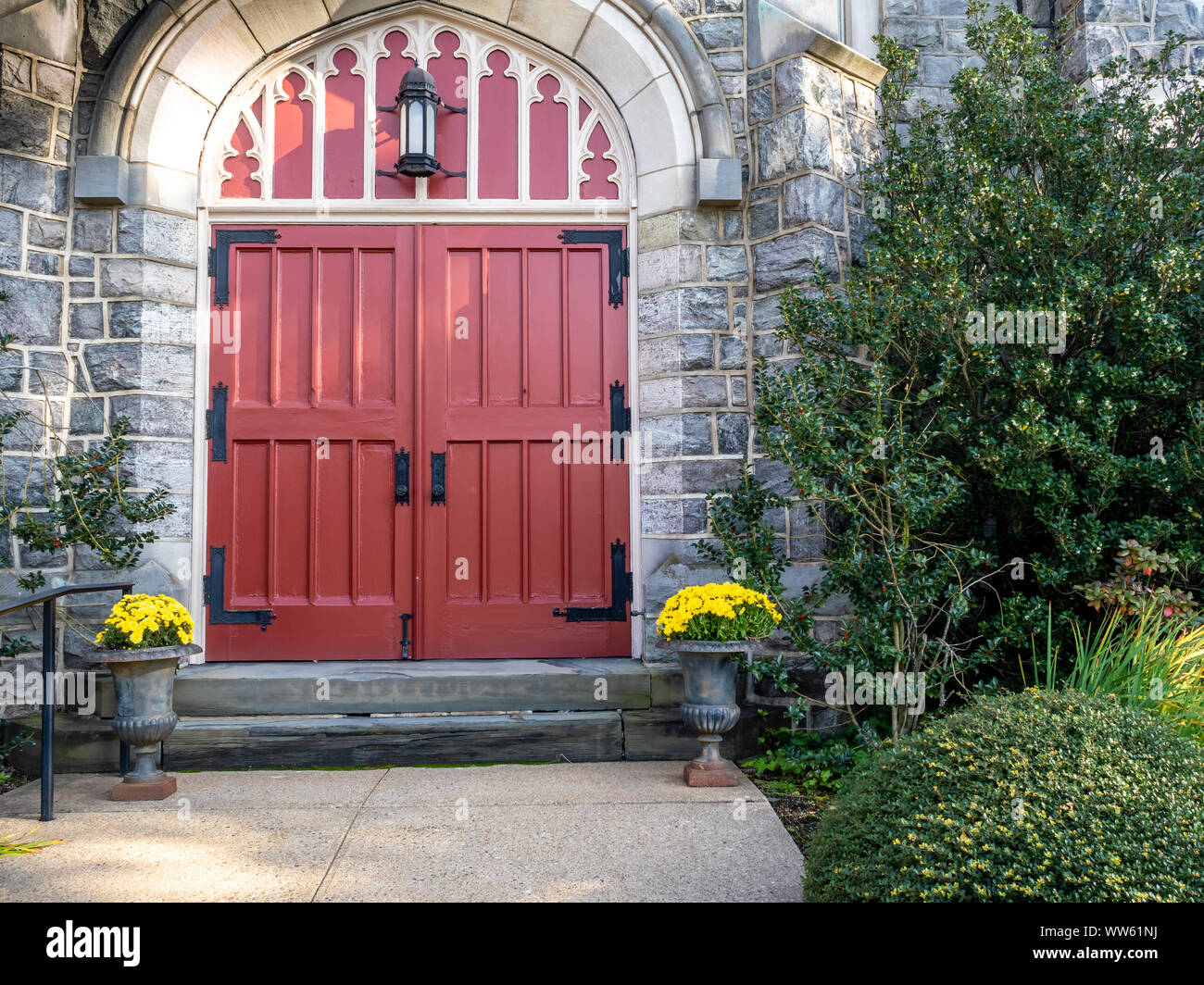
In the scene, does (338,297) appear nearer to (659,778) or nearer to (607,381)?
(607,381)

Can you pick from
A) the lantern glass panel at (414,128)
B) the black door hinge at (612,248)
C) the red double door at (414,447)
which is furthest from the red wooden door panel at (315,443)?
the black door hinge at (612,248)

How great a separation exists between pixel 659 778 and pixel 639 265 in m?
2.71

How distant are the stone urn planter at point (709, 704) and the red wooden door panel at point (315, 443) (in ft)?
5.85

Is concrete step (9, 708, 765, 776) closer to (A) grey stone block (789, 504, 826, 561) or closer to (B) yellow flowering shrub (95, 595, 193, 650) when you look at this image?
(B) yellow flowering shrub (95, 595, 193, 650)

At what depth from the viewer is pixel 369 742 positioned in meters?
4.15

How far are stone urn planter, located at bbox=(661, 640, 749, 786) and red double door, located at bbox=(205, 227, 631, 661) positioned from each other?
40.1 inches

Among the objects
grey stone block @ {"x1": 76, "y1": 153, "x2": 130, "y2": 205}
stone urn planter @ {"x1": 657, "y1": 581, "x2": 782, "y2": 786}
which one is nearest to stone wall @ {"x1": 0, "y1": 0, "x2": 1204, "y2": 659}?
grey stone block @ {"x1": 76, "y1": 153, "x2": 130, "y2": 205}

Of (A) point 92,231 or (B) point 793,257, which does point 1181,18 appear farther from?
(A) point 92,231

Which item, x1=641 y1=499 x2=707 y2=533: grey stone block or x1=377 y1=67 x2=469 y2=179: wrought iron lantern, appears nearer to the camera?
x1=641 y1=499 x2=707 y2=533: grey stone block

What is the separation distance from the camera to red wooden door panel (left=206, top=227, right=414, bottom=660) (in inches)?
191

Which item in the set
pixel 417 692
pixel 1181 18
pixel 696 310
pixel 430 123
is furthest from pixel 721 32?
pixel 417 692

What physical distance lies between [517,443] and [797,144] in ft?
7.10

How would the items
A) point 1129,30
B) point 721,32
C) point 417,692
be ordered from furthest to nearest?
1. point 1129,30
2. point 721,32
3. point 417,692
